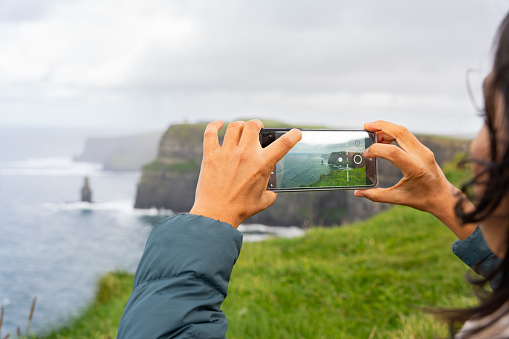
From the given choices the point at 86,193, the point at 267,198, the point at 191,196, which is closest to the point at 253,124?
the point at 267,198

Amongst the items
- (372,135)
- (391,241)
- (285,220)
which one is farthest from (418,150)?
(285,220)

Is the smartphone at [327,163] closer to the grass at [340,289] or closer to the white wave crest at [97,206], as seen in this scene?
the grass at [340,289]

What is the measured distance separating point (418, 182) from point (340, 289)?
200 inches

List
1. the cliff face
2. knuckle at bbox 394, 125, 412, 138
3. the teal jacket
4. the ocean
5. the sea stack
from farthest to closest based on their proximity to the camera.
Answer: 1. the sea stack
2. the cliff face
3. the ocean
4. knuckle at bbox 394, 125, 412, 138
5. the teal jacket

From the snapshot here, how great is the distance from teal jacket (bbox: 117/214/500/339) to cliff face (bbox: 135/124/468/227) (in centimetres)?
5396

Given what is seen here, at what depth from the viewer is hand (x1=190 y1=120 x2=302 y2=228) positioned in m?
1.26

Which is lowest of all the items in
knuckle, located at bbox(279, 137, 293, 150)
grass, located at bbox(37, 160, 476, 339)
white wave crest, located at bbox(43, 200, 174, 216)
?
white wave crest, located at bbox(43, 200, 174, 216)

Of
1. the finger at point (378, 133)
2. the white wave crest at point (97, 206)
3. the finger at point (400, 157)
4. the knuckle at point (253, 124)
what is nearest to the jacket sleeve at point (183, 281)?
the knuckle at point (253, 124)

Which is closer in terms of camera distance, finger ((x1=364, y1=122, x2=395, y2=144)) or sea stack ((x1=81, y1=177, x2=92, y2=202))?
finger ((x1=364, y1=122, x2=395, y2=144))

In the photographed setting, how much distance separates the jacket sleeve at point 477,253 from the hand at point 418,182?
Answer: 2.2 inches

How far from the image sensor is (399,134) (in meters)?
1.73

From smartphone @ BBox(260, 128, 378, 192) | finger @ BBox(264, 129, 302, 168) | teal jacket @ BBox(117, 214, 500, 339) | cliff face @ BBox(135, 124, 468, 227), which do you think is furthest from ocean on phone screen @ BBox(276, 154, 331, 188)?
cliff face @ BBox(135, 124, 468, 227)

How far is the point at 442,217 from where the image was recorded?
5.54 ft

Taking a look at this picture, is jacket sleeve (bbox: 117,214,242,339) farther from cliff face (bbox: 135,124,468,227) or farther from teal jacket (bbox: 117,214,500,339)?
cliff face (bbox: 135,124,468,227)
